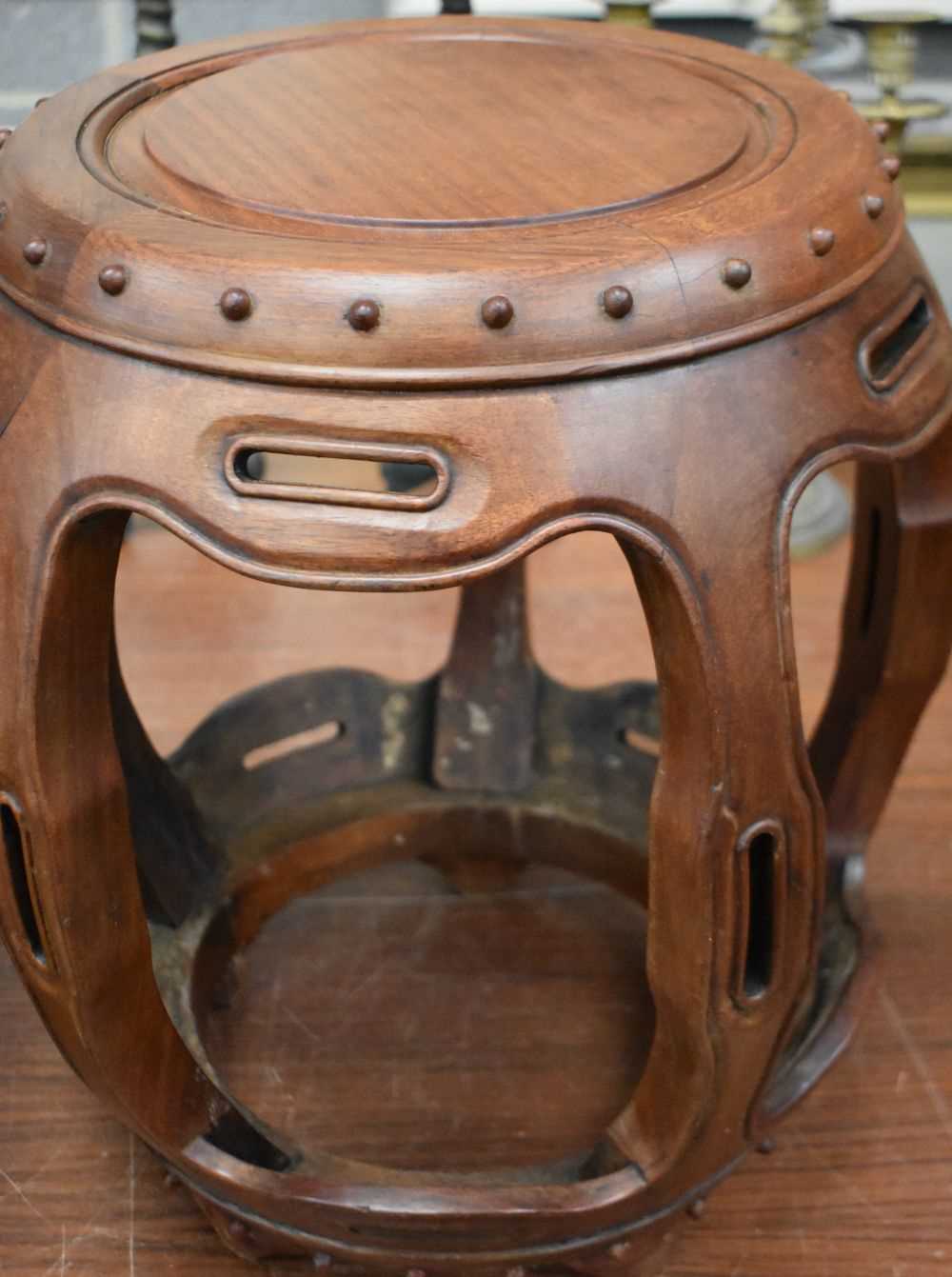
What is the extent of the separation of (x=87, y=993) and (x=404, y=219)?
47 cm

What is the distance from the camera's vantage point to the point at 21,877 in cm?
90

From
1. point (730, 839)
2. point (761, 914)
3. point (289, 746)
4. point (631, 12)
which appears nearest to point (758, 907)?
point (761, 914)

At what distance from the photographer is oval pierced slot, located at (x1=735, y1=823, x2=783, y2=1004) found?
822mm

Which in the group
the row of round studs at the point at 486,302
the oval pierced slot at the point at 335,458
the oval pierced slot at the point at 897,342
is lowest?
the oval pierced slot at the point at 897,342

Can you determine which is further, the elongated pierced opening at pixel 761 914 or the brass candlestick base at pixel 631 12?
the brass candlestick base at pixel 631 12

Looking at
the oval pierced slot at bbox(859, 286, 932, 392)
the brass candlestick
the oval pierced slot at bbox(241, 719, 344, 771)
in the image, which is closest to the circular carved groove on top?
the oval pierced slot at bbox(859, 286, 932, 392)

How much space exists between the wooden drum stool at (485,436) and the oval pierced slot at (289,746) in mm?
205

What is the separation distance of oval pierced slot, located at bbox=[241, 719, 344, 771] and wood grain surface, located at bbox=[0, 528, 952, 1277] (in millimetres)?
78

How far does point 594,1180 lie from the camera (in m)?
0.94

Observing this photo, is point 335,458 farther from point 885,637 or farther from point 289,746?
point 289,746

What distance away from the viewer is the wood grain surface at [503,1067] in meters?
1.06

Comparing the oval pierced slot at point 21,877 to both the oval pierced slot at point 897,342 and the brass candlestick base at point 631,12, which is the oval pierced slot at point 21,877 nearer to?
the oval pierced slot at point 897,342

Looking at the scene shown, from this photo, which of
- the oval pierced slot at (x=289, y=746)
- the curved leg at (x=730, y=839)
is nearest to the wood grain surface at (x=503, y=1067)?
the oval pierced slot at (x=289, y=746)

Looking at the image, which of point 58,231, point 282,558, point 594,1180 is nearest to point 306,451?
point 282,558
